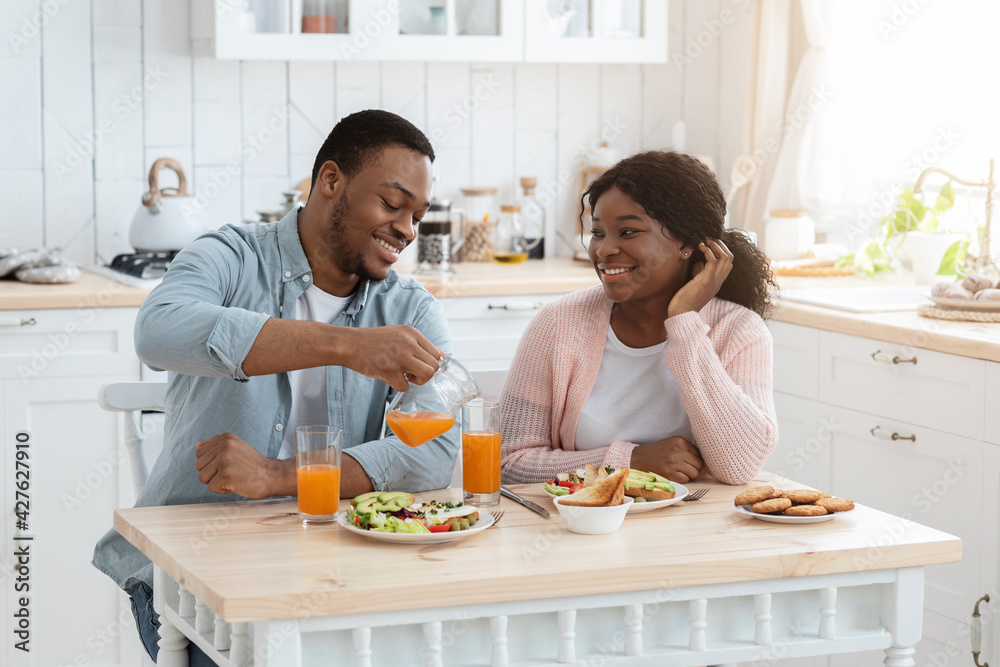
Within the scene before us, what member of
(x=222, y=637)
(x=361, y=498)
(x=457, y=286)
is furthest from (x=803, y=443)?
(x=222, y=637)

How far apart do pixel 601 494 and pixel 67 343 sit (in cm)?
183

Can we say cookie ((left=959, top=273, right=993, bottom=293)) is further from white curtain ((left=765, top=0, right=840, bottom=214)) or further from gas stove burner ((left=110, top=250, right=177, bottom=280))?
gas stove burner ((left=110, top=250, right=177, bottom=280))

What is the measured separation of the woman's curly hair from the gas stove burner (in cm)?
147

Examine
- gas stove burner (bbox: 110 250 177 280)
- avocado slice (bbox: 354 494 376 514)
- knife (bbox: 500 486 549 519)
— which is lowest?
knife (bbox: 500 486 549 519)

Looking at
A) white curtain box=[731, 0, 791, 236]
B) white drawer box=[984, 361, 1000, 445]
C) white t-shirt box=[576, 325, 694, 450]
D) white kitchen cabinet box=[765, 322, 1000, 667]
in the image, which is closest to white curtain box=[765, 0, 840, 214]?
white curtain box=[731, 0, 791, 236]

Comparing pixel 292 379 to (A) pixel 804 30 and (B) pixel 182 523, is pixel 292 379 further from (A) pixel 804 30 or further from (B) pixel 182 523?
(A) pixel 804 30

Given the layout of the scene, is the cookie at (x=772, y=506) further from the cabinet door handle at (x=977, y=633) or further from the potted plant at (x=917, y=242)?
the potted plant at (x=917, y=242)

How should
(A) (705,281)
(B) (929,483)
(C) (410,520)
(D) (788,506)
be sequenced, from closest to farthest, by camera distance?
(C) (410,520) < (D) (788,506) < (A) (705,281) < (B) (929,483)

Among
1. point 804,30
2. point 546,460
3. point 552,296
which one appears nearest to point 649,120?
point 804,30

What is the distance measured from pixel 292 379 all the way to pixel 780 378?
158 centimetres

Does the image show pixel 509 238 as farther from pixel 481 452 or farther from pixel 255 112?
pixel 481 452

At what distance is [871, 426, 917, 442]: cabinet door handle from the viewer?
246 cm

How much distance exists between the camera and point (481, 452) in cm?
147

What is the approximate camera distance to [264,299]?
175 cm
